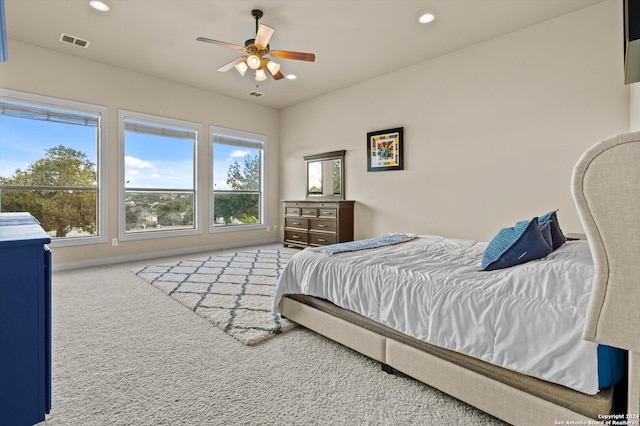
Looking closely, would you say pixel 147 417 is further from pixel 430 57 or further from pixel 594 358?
pixel 430 57

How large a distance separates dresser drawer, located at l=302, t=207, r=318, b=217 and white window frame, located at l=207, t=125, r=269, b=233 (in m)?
1.29

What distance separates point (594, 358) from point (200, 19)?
14.0ft

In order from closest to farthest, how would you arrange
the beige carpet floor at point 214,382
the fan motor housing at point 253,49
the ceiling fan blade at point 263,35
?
the beige carpet floor at point 214,382, the ceiling fan blade at point 263,35, the fan motor housing at point 253,49

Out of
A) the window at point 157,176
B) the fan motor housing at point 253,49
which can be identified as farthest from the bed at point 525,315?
the window at point 157,176

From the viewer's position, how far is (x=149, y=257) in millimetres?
5164

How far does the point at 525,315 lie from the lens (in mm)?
1302

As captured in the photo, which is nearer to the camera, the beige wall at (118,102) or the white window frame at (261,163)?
the beige wall at (118,102)

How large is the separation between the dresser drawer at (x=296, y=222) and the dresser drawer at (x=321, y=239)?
0.83 feet

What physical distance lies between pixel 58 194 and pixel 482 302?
17.6 feet

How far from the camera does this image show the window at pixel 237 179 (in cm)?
612

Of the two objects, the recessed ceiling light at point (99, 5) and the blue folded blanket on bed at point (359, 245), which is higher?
the recessed ceiling light at point (99, 5)

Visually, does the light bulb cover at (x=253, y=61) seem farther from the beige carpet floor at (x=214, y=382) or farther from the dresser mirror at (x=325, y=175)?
the beige carpet floor at (x=214, y=382)

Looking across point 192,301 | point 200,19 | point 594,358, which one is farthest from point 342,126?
point 594,358

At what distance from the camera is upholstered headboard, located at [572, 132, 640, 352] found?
2.67 ft
